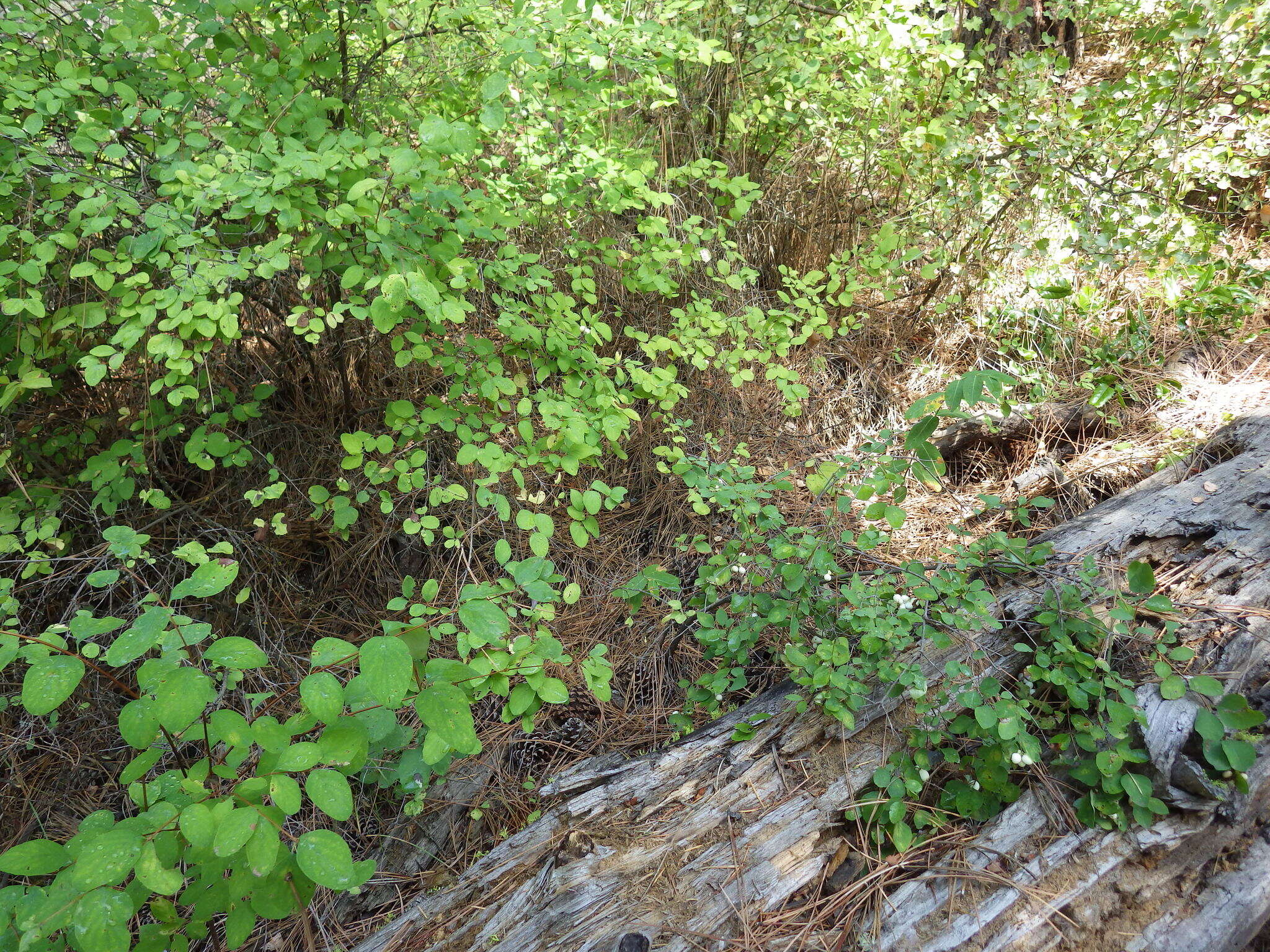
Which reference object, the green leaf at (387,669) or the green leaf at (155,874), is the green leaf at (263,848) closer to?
the green leaf at (155,874)

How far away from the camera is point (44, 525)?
2.25 metres

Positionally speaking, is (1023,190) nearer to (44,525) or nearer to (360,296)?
(360,296)

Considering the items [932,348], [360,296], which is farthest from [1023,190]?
[360,296]

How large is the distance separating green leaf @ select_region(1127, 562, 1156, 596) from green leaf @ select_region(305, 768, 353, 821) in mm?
1854

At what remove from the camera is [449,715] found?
3.94ft

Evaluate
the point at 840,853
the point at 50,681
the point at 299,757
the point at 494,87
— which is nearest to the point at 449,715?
the point at 299,757

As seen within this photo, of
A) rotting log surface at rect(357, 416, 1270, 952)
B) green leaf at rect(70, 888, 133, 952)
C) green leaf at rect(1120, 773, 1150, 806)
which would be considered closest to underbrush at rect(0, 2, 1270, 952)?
green leaf at rect(70, 888, 133, 952)

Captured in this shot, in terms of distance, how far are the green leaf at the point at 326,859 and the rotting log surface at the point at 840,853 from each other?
0.78m

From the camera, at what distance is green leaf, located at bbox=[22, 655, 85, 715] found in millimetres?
1111

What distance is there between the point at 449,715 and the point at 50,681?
62cm

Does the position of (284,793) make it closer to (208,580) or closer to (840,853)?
(208,580)

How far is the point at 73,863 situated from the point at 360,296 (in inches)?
58.5

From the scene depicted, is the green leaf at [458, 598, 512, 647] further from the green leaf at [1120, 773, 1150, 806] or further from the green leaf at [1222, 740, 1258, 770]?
the green leaf at [1222, 740, 1258, 770]

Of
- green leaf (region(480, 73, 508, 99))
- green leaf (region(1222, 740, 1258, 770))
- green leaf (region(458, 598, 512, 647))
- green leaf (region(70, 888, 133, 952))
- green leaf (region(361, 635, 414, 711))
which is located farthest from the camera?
green leaf (region(480, 73, 508, 99))
